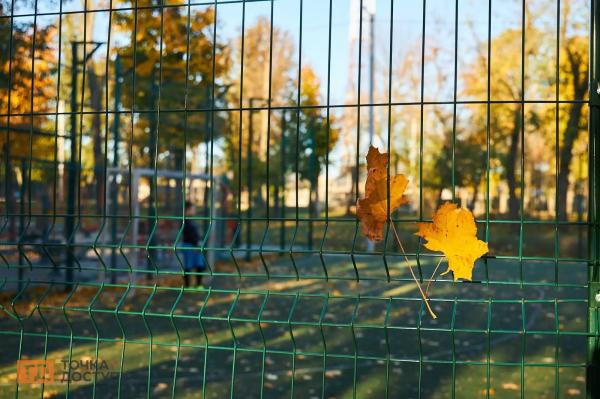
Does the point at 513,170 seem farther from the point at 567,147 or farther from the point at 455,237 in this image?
the point at 455,237

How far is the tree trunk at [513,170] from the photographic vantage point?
21531 mm

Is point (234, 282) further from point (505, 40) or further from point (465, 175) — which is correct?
point (505, 40)

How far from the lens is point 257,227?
24.3 m

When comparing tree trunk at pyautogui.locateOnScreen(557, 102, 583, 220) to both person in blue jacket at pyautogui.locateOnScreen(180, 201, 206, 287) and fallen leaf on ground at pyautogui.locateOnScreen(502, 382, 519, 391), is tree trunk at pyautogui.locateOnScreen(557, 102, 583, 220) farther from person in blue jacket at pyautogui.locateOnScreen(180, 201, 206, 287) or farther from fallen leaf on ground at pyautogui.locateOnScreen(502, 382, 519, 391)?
fallen leaf on ground at pyautogui.locateOnScreen(502, 382, 519, 391)

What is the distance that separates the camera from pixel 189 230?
1159 centimetres

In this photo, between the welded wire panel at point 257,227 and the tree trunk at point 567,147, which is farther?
the tree trunk at point 567,147

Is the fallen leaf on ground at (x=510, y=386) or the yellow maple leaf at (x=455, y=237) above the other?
the yellow maple leaf at (x=455, y=237)

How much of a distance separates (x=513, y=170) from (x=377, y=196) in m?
20.4

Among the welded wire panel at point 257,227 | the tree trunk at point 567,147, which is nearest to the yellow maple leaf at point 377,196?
the welded wire panel at point 257,227

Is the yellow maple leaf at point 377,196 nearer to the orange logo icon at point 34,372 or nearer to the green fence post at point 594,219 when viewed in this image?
the green fence post at point 594,219

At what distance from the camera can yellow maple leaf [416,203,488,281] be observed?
2.41 metres

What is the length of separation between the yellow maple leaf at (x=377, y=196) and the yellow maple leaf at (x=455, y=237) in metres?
0.13

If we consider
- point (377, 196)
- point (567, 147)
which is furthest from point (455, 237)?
point (567, 147)

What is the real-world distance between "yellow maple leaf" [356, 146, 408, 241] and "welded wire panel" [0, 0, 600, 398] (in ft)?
0.16
